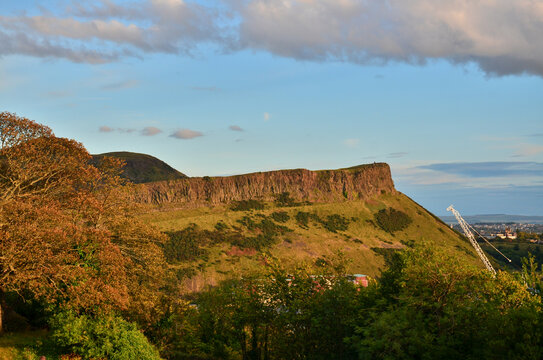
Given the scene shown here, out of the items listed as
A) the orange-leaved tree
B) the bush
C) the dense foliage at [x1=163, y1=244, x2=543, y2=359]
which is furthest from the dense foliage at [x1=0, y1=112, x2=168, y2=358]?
the dense foliage at [x1=163, y1=244, x2=543, y2=359]

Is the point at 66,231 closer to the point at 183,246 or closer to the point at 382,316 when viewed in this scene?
the point at 382,316

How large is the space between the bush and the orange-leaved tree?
1184 millimetres

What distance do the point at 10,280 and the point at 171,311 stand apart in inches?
780

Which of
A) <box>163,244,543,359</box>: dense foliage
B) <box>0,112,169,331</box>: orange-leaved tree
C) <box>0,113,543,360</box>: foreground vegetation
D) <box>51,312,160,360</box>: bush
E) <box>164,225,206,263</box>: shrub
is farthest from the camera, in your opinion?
<box>164,225,206,263</box>: shrub

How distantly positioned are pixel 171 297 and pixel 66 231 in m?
19.0

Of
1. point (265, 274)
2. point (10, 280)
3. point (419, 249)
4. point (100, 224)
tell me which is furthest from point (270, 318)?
point (10, 280)

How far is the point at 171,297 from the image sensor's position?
51938mm

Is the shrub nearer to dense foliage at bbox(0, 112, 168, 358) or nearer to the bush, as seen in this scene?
dense foliage at bbox(0, 112, 168, 358)

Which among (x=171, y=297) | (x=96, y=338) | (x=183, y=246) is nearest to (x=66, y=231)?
(x=96, y=338)

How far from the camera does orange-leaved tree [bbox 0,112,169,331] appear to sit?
3384 centimetres

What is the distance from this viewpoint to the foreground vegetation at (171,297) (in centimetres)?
2817

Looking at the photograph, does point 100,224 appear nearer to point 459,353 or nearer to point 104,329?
point 104,329

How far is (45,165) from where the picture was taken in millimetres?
42375

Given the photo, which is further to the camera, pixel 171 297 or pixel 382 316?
pixel 171 297
